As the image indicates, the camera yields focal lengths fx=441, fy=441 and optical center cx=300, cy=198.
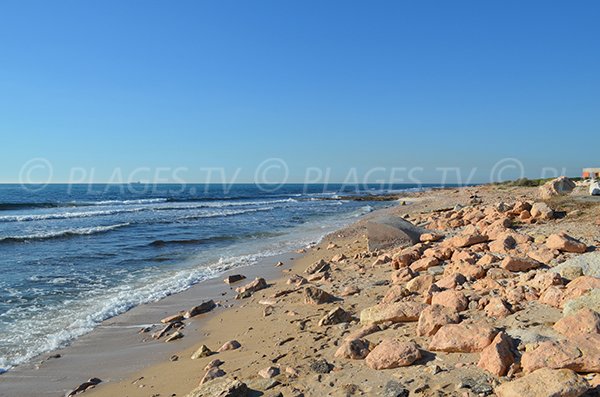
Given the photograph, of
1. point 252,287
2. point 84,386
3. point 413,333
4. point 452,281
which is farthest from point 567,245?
point 84,386

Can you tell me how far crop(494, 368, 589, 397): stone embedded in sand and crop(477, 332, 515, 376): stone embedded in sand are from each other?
28 centimetres

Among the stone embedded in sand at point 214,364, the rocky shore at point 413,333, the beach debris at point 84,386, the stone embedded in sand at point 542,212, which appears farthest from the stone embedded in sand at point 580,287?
the stone embedded in sand at point 542,212

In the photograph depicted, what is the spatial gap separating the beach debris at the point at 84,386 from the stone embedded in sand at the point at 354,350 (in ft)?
8.77

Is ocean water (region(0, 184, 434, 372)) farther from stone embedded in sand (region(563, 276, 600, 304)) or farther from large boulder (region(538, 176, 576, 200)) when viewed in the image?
large boulder (region(538, 176, 576, 200))

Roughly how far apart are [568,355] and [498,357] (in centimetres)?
44

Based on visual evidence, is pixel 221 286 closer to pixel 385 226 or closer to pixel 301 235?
pixel 385 226

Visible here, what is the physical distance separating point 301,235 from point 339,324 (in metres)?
13.0

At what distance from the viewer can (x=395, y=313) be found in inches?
182

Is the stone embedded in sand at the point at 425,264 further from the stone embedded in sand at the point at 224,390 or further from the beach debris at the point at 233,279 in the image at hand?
the stone embedded in sand at the point at 224,390

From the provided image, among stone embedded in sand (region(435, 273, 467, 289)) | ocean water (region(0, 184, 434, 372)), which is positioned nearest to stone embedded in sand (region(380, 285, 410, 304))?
stone embedded in sand (region(435, 273, 467, 289))

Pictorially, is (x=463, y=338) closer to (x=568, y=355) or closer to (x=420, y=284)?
(x=568, y=355)

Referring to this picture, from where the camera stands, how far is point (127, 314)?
24.2ft

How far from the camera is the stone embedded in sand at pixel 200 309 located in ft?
23.5

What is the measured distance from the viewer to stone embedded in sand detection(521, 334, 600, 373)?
9.71 feet
